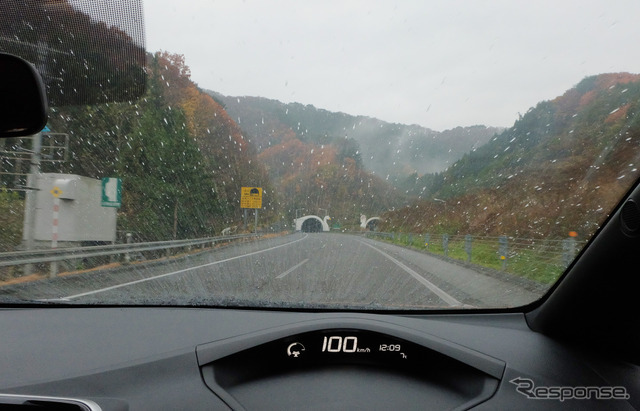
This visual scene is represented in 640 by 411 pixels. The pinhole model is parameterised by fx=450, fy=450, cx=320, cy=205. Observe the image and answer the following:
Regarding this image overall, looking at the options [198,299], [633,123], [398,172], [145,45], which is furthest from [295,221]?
[633,123]

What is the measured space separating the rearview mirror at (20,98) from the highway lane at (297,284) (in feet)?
5.97

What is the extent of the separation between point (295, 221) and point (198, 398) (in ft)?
13.7

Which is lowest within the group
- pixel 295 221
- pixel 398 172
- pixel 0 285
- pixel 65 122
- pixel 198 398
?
pixel 198 398

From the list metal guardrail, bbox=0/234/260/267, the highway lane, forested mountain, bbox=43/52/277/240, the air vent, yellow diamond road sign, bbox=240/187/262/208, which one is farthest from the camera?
yellow diamond road sign, bbox=240/187/262/208

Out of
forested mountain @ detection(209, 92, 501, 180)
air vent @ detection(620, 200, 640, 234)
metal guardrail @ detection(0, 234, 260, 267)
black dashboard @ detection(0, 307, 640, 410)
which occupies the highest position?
forested mountain @ detection(209, 92, 501, 180)

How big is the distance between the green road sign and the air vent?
173 inches

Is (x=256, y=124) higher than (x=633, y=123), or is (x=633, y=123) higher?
(x=256, y=124)

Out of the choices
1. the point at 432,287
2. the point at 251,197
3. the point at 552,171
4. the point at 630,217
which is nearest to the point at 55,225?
the point at 251,197

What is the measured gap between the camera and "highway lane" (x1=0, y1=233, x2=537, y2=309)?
3666 millimetres

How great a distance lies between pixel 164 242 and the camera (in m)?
6.76

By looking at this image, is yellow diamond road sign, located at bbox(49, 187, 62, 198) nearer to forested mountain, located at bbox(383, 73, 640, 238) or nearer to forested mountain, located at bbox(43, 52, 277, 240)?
forested mountain, located at bbox(43, 52, 277, 240)

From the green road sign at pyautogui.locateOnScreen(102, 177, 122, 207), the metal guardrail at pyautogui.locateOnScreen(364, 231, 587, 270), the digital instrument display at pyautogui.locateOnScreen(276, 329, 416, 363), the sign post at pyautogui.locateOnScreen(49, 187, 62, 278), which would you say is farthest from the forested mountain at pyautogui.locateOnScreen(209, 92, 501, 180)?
the digital instrument display at pyautogui.locateOnScreen(276, 329, 416, 363)

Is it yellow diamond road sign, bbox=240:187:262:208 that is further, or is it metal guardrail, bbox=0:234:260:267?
yellow diamond road sign, bbox=240:187:262:208

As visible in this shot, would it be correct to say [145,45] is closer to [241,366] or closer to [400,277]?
[241,366]
